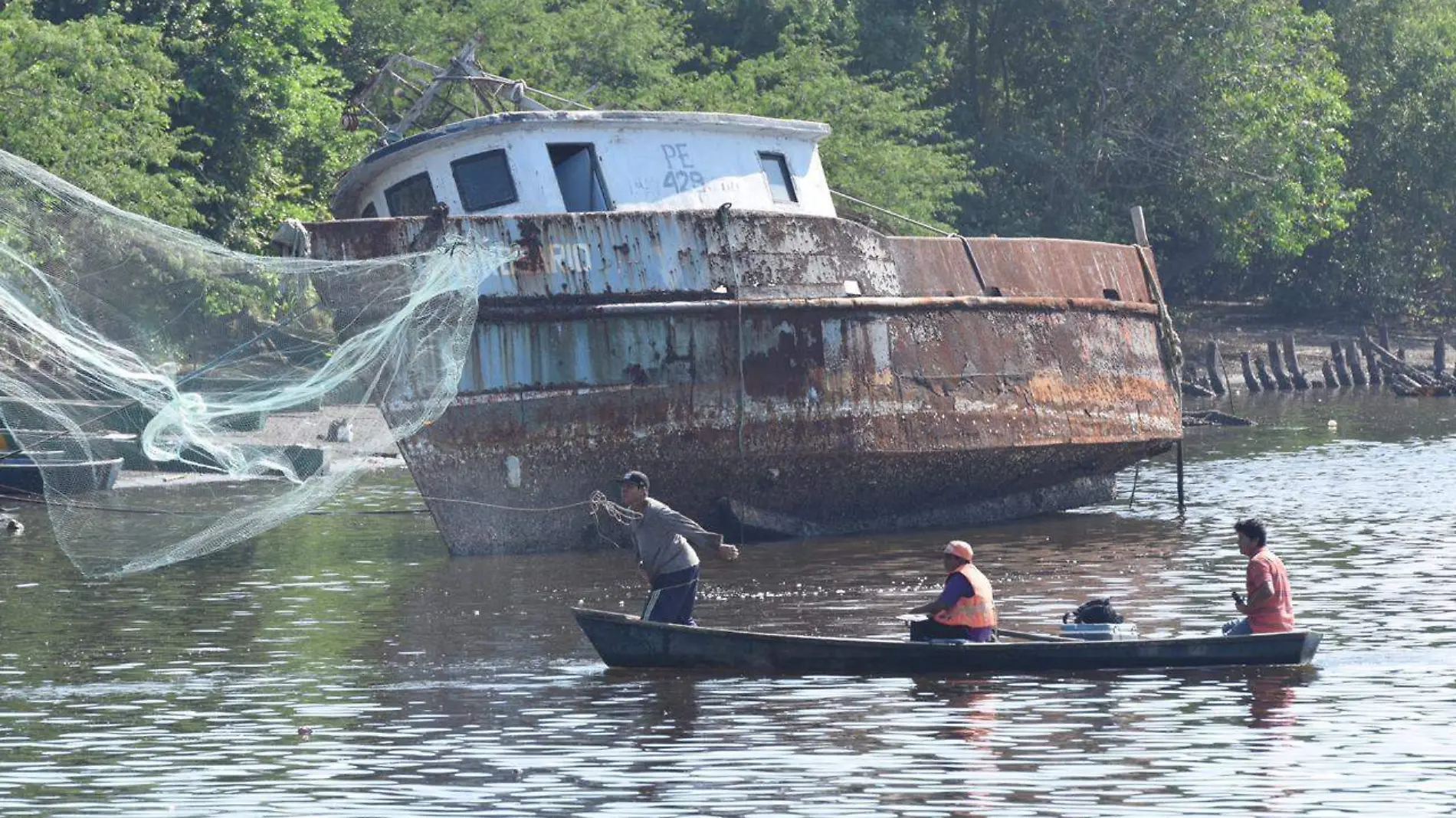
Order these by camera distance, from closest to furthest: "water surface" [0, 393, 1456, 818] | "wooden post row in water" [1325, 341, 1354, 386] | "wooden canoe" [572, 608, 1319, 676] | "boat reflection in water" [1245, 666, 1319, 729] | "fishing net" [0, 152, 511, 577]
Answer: "water surface" [0, 393, 1456, 818]
"boat reflection in water" [1245, 666, 1319, 729]
"fishing net" [0, 152, 511, 577]
"wooden canoe" [572, 608, 1319, 676]
"wooden post row in water" [1325, 341, 1354, 386]

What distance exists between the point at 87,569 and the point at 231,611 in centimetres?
372

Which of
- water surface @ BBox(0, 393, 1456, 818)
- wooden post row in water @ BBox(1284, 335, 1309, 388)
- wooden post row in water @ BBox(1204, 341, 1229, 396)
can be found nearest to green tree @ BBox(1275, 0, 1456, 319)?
wooden post row in water @ BBox(1284, 335, 1309, 388)

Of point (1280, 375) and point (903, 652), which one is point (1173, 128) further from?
point (903, 652)

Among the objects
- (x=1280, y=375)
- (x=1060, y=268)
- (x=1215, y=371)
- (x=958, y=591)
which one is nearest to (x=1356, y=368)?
(x=1280, y=375)

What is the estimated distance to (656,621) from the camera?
50.8 ft

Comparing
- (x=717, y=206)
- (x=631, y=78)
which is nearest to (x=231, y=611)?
(x=717, y=206)

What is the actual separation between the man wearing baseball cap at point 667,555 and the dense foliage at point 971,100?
1752 cm

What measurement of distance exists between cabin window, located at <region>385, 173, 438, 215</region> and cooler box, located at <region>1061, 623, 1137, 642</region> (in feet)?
33.1

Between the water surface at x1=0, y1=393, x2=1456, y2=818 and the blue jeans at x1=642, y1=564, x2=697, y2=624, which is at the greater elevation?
the blue jeans at x1=642, y1=564, x2=697, y2=624

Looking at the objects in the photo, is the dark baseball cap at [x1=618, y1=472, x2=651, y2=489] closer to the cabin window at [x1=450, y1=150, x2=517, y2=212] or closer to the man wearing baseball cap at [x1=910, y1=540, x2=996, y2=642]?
the man wearing baseball cap at [x1=910, y1=540, x2=996, y2=642]

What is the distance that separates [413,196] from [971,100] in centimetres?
3566

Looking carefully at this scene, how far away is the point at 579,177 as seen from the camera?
901 inches

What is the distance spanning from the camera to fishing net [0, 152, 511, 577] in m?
14.9

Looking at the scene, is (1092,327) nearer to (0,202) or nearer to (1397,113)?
(0,202)
